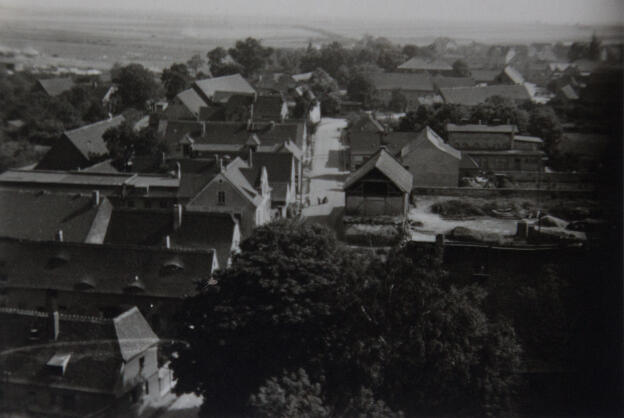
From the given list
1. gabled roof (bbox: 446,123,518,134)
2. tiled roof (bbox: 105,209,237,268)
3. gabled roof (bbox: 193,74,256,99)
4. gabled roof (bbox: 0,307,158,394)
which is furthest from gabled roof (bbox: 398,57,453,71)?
gabled roof (bbox: 0,307,158,394)

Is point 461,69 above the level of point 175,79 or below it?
above

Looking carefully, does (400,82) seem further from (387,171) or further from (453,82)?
(387,171)

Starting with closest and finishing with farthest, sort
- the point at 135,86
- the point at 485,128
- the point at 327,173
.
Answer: the point at 485,128
the point at 327,173
the point at 135,86

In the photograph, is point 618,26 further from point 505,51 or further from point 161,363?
point 505,51

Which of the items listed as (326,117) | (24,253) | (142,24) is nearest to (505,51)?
(326,117)

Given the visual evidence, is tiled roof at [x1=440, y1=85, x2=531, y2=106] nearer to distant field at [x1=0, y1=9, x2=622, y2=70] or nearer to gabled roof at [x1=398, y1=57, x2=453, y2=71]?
gabled roof at [x1=398, y1=57, x2=453, y2=71]

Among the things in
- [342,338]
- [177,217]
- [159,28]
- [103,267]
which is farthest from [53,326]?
[159,28]

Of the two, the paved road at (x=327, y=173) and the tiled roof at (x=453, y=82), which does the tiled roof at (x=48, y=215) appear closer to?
the paved road at (x=327, y=173)
